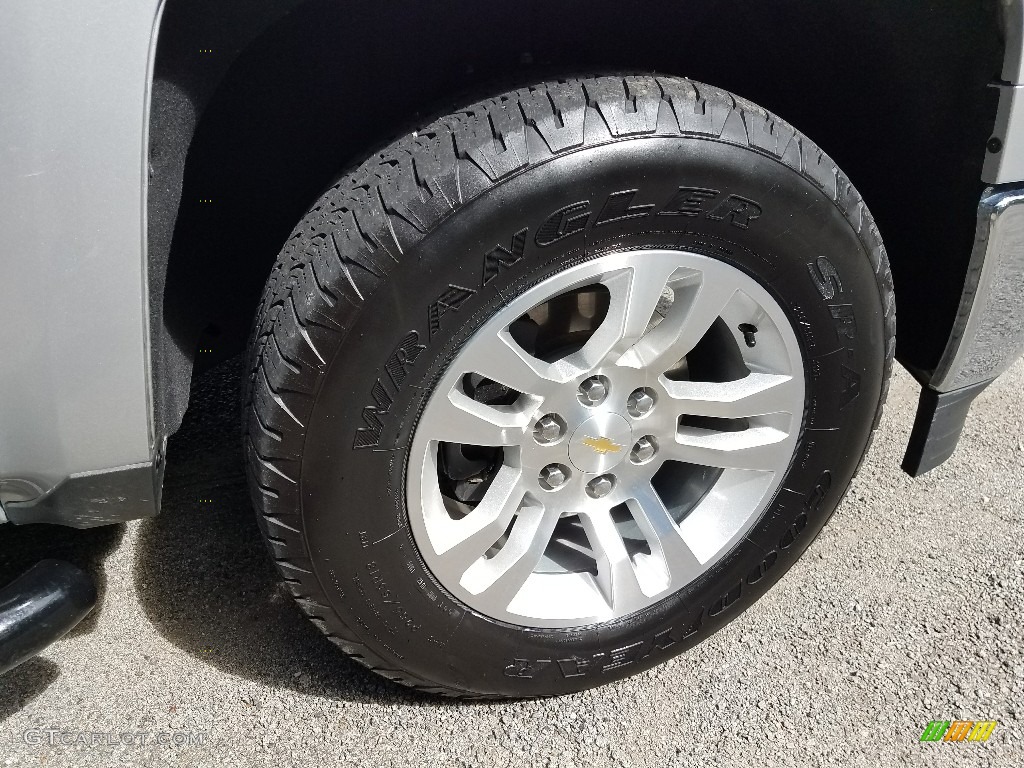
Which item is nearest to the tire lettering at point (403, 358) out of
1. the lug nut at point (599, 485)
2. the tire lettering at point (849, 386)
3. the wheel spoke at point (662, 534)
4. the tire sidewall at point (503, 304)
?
the tire sidewall at point (503, 304)

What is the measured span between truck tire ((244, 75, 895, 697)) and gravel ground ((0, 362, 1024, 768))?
122 mm

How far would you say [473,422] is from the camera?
60.2 inches

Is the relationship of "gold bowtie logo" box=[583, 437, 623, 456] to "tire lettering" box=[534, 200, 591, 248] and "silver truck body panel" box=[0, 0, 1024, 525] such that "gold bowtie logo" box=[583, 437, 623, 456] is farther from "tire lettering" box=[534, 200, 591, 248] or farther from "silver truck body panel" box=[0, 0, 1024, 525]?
"silver truck body panel" box=[0, 0, 1024, 525]

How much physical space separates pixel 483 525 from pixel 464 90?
807 mm

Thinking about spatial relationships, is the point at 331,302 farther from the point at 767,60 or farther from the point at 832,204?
the point at 767,60

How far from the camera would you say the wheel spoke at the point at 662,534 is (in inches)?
69.7

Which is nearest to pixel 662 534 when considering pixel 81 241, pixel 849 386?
pixel 849 386

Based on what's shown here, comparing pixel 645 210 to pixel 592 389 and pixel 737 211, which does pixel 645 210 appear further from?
pixel 592 389

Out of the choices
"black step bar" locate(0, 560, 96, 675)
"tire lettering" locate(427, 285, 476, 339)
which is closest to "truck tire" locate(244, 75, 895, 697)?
"tire lettering" locate(427, 285, 476, 339)

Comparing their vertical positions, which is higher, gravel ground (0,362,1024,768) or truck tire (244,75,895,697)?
truck tire (244,75,895,697)

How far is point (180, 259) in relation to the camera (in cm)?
172

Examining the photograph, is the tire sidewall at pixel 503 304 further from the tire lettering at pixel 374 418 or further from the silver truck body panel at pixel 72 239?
the silver truck body panel at pixel 72 239

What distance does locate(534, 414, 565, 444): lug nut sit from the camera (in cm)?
160

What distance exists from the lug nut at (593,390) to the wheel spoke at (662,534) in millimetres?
277
